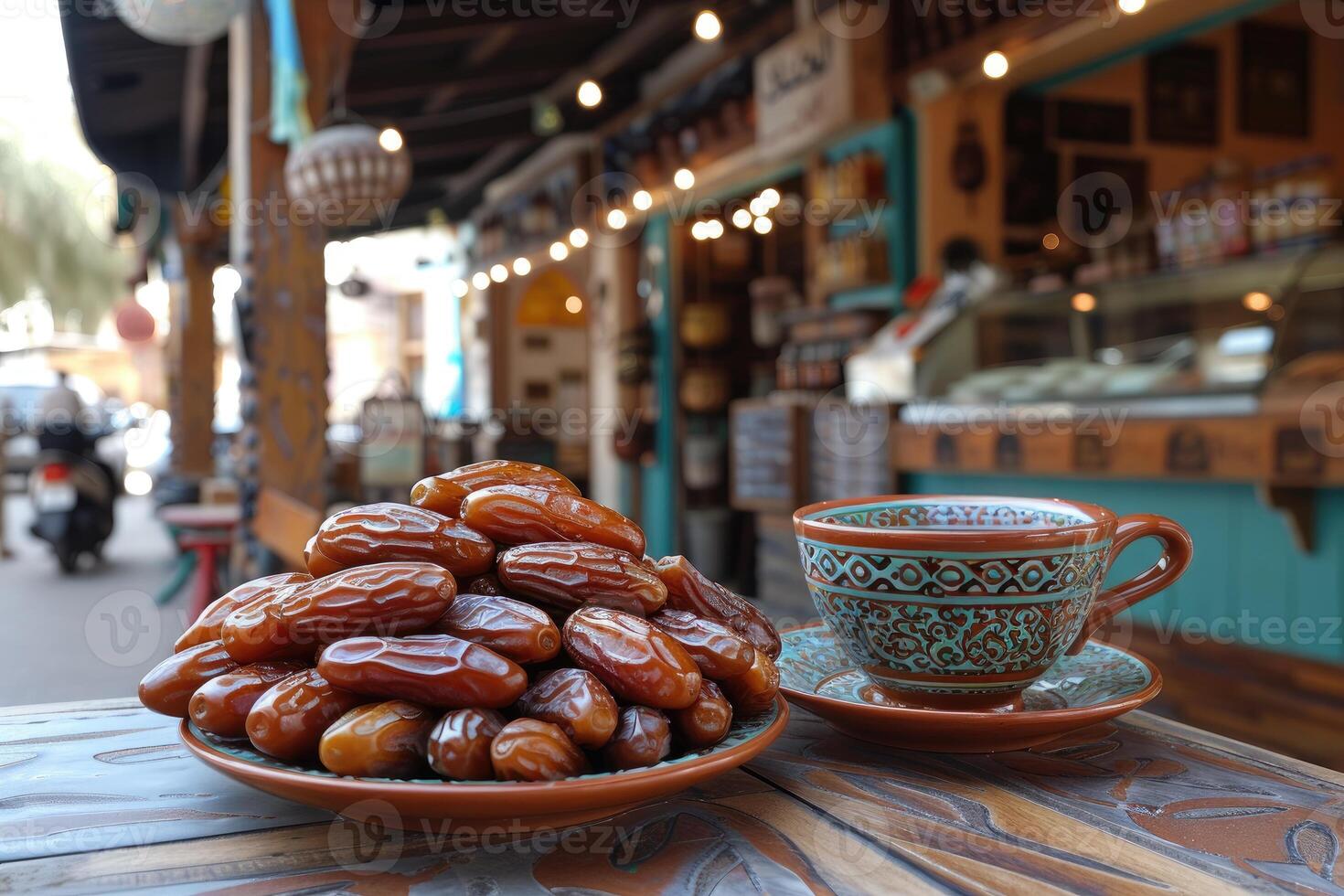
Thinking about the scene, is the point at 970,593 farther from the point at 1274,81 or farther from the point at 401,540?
the point at 1274,81

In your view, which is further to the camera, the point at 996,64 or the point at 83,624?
the point at 83,624

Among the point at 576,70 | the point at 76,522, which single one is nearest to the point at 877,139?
the point at 576,70

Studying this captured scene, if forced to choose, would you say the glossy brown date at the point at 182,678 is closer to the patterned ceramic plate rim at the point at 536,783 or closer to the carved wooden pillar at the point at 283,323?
the patterned ceramic plate rim at the point at 536,783

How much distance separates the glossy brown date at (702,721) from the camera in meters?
0.62

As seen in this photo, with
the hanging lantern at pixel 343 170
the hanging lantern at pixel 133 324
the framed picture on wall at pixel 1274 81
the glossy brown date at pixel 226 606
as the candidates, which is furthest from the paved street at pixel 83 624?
the framed picture on wall at pixel 1274 81

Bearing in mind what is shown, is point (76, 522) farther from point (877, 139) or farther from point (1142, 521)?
point (1142, 521)

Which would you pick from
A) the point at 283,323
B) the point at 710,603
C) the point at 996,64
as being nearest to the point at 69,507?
the point at 283,323

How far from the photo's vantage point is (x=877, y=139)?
187 inches

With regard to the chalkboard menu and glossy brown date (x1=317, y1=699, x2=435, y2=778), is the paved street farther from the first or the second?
glossy brown date (x1=317, y1=699, x2=435, y2=778)

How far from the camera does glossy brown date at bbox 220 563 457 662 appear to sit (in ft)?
2.03

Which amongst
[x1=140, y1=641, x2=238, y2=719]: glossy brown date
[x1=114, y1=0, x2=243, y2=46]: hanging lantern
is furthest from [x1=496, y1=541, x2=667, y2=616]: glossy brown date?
[x1=114, y1=0, x2=243, y2=46]: hanging lantern

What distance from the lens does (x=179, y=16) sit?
2707mm

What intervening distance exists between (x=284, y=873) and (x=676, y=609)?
31 centimetres

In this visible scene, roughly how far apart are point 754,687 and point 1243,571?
260 centimetres
